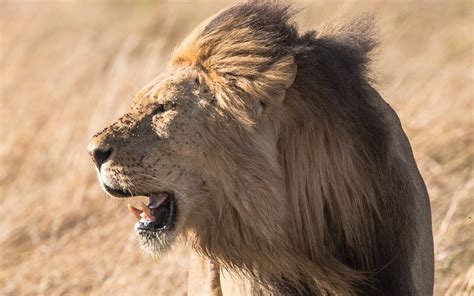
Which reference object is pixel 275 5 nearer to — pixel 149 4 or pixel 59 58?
pixel 59 58

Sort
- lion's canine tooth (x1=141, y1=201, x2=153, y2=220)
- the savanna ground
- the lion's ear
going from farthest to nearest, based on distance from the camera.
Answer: the savanna ground, lion's canine tooth (x1=141, y1=201, x2=153, y2=220), the lion's ear

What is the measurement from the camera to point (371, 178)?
14.3ft

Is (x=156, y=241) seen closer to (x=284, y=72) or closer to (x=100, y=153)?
(x=100, y=153)

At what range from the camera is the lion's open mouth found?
14.0 feet

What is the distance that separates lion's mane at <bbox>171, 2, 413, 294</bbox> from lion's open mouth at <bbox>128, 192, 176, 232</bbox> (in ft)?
0.46

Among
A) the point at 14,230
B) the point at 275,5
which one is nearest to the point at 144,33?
the point at 14,230

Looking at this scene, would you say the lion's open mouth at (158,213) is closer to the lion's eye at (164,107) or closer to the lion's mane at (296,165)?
the lion's mane at (296,165)

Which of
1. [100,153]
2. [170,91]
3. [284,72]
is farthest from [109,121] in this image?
[284,72]

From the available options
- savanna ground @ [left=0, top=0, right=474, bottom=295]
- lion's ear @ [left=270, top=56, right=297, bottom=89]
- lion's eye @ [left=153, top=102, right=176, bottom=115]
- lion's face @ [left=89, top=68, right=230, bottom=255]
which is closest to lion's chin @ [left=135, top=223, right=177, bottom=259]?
lion's face @ [left=89, top=68, right=230, bottom=255]

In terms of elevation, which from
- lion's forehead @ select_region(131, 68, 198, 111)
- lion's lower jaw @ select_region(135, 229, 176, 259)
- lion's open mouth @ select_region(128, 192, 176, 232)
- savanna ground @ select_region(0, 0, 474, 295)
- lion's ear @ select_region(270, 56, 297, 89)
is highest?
lion's forehead @ select_region(131, 68, 198, 111)

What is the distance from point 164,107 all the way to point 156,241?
0.49 metres

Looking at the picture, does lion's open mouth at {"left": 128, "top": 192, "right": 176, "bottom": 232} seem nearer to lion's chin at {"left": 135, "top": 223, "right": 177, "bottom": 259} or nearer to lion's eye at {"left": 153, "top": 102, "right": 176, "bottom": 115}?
lion's chin at {"left": 135, "top": 223, "right": 177, "bottom": 259}

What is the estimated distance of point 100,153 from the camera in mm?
4215

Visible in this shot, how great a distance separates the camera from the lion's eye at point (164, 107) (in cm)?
432
